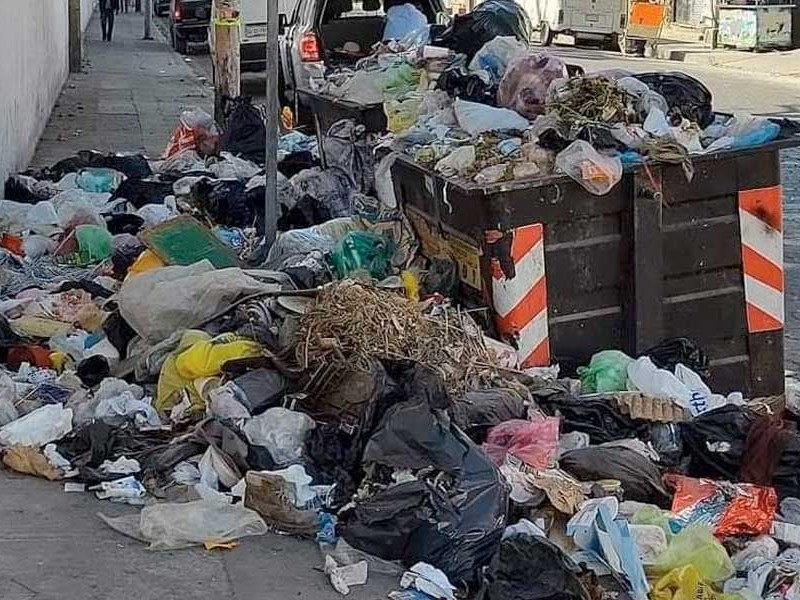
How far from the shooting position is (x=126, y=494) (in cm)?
516

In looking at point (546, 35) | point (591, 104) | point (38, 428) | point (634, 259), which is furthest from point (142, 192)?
point (546, 35)

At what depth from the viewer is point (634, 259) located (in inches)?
242

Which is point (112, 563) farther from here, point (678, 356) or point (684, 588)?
point (678, 356)

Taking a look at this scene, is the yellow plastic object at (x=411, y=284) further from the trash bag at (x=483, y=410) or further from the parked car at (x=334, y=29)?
the parked car at (x=334, y=29)

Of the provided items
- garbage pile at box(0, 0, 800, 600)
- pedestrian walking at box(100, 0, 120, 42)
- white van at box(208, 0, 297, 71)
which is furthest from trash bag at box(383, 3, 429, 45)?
pedestrian walking at box(100, 0, 120, 42)

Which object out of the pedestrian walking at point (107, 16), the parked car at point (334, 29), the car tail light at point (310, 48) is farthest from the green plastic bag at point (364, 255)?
the pedestrian walking at point (107, 16)

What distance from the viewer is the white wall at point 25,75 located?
449 inches

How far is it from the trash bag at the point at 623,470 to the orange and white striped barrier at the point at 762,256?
5.08ft

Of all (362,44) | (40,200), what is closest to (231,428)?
(40,200)

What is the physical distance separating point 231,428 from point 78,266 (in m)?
3.55

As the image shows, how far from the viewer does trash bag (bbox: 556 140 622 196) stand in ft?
19.6

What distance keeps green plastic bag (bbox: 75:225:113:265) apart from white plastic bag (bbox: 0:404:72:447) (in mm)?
3056

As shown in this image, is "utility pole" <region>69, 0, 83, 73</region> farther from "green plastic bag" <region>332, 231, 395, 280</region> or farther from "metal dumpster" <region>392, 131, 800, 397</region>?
"metal dumpster" <region>392, 131, 800, 397</region>

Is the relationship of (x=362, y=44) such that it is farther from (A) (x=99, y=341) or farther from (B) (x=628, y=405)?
(B) (x=628, y=405)
